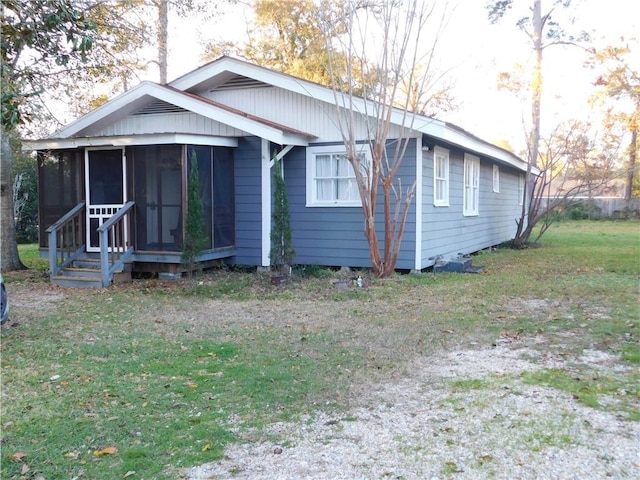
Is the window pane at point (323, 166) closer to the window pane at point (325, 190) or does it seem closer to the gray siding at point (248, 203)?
the window pane at point (325, 190)

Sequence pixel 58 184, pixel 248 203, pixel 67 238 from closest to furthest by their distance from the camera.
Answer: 1. pixel 67 238
2. pixel 58 184
3. pixel 248 203

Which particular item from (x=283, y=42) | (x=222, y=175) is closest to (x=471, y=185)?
(x=222, y=175)

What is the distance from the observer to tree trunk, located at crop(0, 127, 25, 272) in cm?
1210

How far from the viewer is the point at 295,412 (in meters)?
4.12

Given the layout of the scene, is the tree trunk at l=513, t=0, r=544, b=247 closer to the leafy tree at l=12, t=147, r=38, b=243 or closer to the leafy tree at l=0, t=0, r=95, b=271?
the leafy tree at l=0, t=0, r=95, b=271

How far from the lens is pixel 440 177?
39.6 feet

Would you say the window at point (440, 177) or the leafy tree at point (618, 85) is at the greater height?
the leafy tree at point (618, 85)

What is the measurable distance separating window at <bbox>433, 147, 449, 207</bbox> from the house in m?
0.04

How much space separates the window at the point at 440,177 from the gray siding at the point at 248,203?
11.2 ft

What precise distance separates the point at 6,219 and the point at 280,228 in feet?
20.6

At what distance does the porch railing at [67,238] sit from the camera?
33.7 feet

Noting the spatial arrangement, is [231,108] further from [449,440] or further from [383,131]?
[449,440]

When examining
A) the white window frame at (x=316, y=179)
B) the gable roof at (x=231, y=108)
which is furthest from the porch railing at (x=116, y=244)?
the white window frame at (x=316, y=179)

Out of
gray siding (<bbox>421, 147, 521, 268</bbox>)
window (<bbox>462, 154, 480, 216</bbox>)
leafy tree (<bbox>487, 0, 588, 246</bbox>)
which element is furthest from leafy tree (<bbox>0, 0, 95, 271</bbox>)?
leafy tree (<bbox>487, 0, 588, 246</bbox>)
